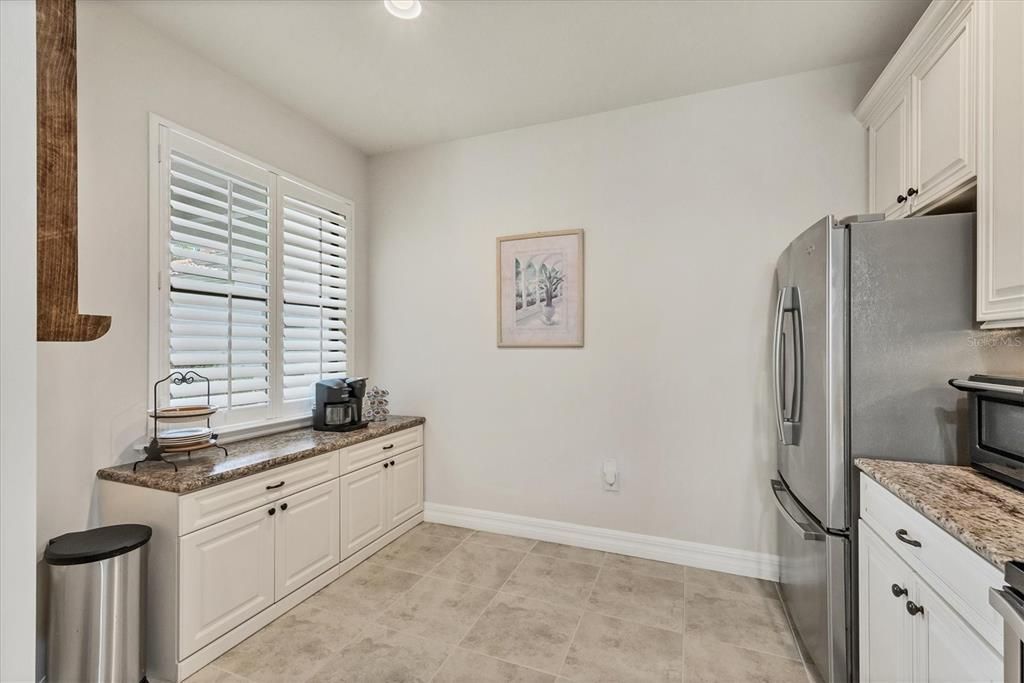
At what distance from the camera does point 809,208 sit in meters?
2.55

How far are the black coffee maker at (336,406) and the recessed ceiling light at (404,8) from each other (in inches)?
82.0

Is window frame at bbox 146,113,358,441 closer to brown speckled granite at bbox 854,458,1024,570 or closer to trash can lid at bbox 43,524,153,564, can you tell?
trash can lid at bbox 43,524,153,564

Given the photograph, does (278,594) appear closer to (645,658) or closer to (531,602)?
(531,602)

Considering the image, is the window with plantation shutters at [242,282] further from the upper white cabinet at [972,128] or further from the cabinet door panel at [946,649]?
the upper white cabinet at [972,128]

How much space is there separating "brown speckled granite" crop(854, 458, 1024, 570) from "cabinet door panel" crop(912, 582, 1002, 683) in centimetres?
21

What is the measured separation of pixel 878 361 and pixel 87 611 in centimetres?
306

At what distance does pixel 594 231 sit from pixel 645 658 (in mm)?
2345

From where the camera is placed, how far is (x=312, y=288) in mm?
3119

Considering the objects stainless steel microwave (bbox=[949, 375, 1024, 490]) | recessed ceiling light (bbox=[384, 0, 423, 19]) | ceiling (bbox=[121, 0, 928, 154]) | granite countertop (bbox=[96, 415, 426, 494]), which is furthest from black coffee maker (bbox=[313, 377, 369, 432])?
stainless steel microwave (bbox=[949, 375, 1024, 490])

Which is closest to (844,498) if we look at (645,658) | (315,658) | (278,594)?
(645,658)

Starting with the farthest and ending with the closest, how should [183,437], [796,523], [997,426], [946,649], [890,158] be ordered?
[890,158]
[183,437]
[796,523]
[997,426]
[946,649]

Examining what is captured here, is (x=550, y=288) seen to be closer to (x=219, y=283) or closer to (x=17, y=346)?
(x=219, y=283)

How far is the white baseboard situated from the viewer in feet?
8.70

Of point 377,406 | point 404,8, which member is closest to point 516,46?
point 404,8
